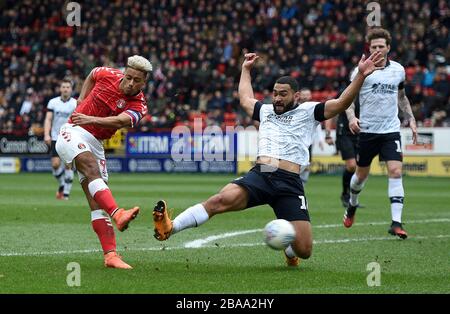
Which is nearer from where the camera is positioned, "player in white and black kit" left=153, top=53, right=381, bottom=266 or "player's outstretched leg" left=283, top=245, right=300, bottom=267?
"player in white and black kit" left=153, top=53, right=381, bottom=266

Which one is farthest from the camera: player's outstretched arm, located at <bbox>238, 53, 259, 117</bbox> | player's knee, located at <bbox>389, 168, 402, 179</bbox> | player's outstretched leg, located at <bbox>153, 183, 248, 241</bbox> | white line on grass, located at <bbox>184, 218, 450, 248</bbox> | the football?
player's knee, located at <bbox>389, 168, 402, 179</bbox>

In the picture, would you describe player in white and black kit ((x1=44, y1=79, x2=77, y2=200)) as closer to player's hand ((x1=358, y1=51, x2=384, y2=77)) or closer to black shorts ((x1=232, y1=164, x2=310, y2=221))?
black shorts ((x1=232, y1=164, x2=310, y2=221))

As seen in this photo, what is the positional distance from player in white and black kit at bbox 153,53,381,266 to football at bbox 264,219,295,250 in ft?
0.97

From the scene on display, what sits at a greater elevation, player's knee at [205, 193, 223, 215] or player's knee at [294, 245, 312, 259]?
player's knee at [205, 193, 223, 215]

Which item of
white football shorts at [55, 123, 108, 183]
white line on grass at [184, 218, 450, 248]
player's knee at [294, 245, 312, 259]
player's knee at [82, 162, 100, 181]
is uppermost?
white football shorts at [55, 123, 108, 183]

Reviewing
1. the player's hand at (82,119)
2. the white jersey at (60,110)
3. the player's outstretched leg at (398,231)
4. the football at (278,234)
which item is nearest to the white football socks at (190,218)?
the football at (278,234)

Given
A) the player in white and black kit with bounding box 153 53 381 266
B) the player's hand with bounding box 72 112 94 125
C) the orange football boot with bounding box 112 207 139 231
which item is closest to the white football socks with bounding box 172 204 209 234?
the player in white and black kit with bounding box 153 53 381 266

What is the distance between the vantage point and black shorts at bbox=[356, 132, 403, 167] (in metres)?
12.3

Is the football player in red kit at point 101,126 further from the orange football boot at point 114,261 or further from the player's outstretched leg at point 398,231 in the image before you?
the player's outstretched leg at point 398,231

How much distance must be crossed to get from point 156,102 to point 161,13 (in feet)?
22.2

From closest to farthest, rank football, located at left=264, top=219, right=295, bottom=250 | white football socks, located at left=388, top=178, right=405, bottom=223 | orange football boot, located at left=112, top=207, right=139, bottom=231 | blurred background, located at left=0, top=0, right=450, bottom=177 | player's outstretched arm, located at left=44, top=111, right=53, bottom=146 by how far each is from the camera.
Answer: orange football boot, located at left=112, top=207, right=139, bottom=231
football, located at left=264, top=219, right=295, bottom=250
white football socks, located at left=388, top=178, right=405, bottom=223
player's outstretched arm, located at left=44, top=111, right=53, bottom=146
blurred background, located at left=0, top=0, right=450, bottom=177

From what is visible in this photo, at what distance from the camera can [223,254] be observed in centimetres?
993

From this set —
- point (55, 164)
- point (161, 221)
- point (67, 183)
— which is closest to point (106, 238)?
point (161, 221)
